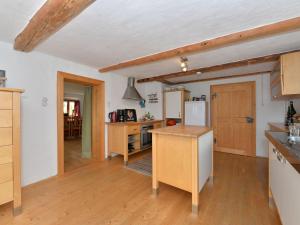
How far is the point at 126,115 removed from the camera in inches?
160

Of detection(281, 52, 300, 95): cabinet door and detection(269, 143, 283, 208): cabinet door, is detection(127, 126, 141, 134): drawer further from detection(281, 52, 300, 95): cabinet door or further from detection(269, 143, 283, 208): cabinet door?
detection(281, 52, 300, 95): cabinet door

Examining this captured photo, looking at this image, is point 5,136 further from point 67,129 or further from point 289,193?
point 67,129

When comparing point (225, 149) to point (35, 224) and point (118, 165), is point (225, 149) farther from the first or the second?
point (35, 224)

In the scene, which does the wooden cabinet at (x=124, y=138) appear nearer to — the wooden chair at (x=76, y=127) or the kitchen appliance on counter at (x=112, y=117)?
the kitchen appliance on counter at (x=112, y=117)

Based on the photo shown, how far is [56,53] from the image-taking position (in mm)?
2535

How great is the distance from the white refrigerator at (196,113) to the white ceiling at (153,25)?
1.82 metres

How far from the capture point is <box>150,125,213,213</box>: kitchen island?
1.77 metres

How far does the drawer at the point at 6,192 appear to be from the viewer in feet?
5.20

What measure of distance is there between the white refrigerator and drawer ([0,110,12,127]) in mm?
3890

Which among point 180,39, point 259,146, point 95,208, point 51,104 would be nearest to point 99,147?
point 51,104

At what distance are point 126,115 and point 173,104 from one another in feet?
5.05

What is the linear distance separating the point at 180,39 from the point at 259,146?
138 inches

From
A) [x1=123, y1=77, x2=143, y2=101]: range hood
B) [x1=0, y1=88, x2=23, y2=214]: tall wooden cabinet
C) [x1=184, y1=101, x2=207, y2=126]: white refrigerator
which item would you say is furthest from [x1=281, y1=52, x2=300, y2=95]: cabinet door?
[x1=0, y1=88, x2=23, y2=214]: tall wooden cabinet

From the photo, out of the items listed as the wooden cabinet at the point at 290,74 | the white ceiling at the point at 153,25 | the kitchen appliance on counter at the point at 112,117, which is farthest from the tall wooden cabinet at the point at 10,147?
the wooden cabinet at the point at 290,74
